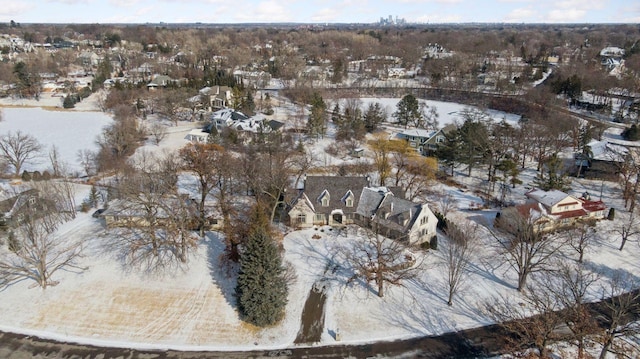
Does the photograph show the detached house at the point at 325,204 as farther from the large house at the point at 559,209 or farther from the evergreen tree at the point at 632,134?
the evergreen tree at the point at 632,134

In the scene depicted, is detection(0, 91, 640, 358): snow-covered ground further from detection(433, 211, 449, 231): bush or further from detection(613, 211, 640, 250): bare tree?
detection(433, 211, 449, 231): bush

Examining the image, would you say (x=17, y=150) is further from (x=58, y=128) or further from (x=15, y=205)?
(x=58, y=128)

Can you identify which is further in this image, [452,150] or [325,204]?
[452,150]

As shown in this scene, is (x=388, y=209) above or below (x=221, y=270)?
above

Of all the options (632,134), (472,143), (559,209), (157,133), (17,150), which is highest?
(17,150)

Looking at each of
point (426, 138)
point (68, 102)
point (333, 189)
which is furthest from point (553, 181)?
point (68, 102)

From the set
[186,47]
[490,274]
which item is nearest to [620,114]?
[490,274]

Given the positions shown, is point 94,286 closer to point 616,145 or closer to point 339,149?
point 339,149
